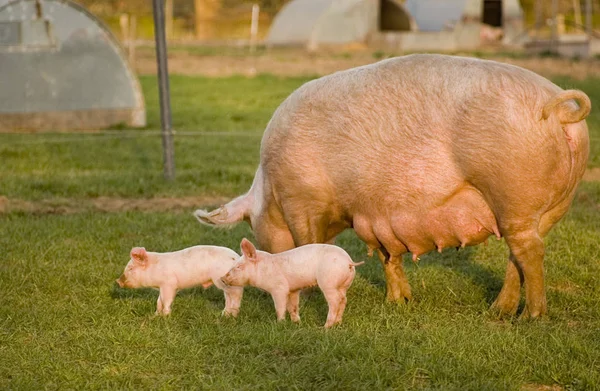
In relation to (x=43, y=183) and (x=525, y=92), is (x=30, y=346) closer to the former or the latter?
(x=525, y=92)

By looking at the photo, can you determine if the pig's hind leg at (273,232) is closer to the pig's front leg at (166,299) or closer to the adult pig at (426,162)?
the adult pig at (426,162)

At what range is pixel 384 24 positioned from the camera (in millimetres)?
38500

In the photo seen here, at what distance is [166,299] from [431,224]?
1.64 metres

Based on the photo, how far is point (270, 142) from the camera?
20.6 feet

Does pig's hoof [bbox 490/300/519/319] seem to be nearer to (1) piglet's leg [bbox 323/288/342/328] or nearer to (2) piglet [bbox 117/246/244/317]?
(1) piglet's leg [bbox 323/288/342/328]

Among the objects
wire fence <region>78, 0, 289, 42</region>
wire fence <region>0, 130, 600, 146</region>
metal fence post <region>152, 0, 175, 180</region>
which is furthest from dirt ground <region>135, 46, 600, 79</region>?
wire fence <region>78, 0, 289, 42</region>

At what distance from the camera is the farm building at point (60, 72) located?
14312 millimetres

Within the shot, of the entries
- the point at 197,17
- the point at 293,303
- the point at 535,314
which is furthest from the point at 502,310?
the point at 197,17

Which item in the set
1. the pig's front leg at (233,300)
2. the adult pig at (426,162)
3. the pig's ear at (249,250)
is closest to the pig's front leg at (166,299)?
the pig's front leg at (233,300)

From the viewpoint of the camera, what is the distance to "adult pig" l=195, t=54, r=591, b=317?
551 cm

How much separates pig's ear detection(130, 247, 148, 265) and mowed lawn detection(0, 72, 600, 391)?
33 centimetres

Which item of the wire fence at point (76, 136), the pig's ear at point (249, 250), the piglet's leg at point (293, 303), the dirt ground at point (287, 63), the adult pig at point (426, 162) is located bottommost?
the dirt ground at point (287, 63)

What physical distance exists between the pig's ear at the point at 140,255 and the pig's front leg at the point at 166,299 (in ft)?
0.63

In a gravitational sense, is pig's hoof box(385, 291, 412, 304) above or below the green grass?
below
